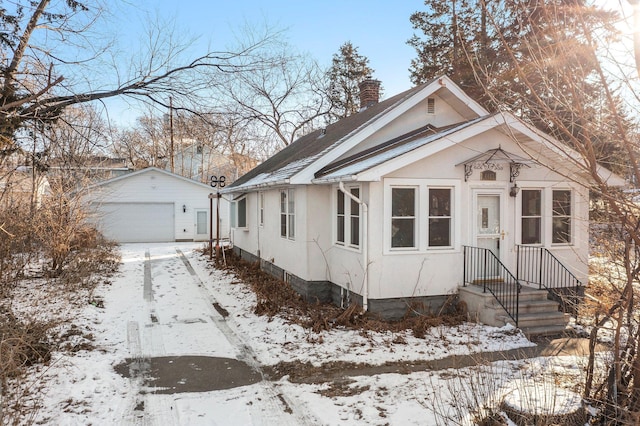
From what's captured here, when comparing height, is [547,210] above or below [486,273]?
above

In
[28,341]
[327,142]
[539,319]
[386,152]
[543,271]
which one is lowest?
[539,319]

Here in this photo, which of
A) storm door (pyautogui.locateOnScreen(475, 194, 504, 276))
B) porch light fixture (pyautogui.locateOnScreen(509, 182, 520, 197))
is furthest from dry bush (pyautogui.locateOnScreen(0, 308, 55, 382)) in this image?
porch light fixture (pyautogui.locateOnScreen(509, 182, 520, 197))

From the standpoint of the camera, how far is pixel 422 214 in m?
9.27

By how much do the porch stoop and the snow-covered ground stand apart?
0.27 metres

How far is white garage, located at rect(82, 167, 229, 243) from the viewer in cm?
2553

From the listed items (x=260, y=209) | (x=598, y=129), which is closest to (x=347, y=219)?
(x=260, y=209)

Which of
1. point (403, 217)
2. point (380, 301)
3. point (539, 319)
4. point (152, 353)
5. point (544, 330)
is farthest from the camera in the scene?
point (403, 217)

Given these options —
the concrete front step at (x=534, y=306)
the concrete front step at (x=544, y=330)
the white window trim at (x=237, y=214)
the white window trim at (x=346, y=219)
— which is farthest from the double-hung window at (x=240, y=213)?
the concrete front step at (x=544, y=330)

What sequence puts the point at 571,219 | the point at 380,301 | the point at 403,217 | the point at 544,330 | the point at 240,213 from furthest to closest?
the point at 240,213 < the point at 571,219 < the point at 403,217 < the point at 380,301 < the point at 544,330

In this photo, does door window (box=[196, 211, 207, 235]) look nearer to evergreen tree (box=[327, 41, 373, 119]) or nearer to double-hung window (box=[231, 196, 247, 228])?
double-hung window (box=[231, 196, 247, 228])

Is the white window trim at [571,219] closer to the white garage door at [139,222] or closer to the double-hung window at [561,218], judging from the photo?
the double-hung window at [561,218]

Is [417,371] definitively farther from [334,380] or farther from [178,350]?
[178,350]

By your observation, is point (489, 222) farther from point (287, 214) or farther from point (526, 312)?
point (287, 214)

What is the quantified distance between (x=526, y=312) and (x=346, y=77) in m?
26.9
